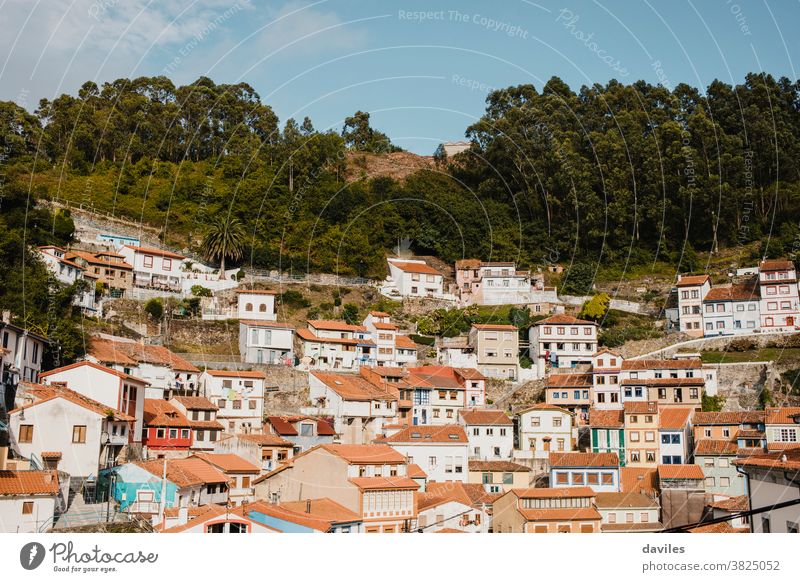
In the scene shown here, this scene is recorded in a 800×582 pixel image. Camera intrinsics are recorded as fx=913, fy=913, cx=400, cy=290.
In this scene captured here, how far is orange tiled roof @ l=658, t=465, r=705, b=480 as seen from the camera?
45844mm

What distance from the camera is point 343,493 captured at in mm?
38062

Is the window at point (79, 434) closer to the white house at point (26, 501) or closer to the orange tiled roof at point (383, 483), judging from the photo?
the white house at point (26, 501)

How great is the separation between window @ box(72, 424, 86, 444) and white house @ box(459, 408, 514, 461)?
77.4 feet

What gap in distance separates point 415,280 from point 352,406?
1065 inches

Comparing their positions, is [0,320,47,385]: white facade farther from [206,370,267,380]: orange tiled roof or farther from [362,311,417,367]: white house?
[362,311,417,367]: white house

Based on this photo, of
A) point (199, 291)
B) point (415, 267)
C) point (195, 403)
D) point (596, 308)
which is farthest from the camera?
point (415, 267)

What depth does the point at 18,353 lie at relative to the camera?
135 ft

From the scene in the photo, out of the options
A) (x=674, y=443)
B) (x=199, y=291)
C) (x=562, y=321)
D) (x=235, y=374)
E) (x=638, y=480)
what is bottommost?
(x=638, y=480)

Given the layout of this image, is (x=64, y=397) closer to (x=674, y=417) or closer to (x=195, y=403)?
(x=195, y=403)

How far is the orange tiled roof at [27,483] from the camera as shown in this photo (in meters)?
27.2

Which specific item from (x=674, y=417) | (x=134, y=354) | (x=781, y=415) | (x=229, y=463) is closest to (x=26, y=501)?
(x=229, y=463)

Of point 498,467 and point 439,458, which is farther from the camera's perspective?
point 498,467

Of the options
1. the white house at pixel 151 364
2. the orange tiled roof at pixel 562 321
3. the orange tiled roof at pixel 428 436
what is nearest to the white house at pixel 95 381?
the white house at pixel 151 364
